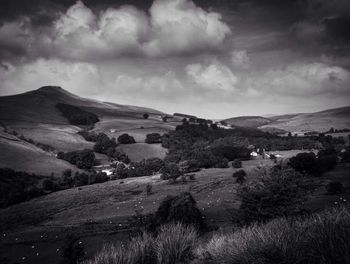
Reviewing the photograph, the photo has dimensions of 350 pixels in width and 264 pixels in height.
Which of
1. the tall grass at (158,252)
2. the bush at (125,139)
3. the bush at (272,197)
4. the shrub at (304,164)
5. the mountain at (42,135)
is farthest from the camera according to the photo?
the bush at (125,139)

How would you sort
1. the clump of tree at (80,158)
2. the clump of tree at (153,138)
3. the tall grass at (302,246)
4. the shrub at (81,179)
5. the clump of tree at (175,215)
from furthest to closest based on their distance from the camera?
the clump of tree at (153,138)
the clump of tree at (80,158)
the shrub at (81,179)
the clump of tree at (175,215)
the tall grass at (302,246)

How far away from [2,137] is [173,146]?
67.6m

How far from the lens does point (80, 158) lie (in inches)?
4240

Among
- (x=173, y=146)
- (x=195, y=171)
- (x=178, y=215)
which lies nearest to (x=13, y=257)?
(x=178, y=215)

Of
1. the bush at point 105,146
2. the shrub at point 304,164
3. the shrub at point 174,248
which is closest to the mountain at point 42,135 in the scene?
the bush at point 105,146

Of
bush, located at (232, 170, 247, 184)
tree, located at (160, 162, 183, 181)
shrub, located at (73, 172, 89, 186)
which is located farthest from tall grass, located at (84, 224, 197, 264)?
shrub, located at (73, 172, 89, 186)

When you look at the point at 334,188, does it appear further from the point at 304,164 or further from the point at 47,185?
the point at 47,185

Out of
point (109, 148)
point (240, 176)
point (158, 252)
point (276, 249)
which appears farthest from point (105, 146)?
point (276, 249)

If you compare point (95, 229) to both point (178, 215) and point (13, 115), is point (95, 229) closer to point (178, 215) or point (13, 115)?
point (178, 215)

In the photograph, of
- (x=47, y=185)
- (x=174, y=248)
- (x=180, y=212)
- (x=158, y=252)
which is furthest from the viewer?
(x=47, y=185)

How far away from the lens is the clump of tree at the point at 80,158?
350ft

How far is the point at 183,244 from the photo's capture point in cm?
888

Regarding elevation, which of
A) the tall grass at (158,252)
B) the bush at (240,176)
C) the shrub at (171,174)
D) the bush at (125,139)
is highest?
the tall grass at (158,252)

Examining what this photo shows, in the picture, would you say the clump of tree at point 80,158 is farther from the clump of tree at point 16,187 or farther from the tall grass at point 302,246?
the tall grass at point 302,246
